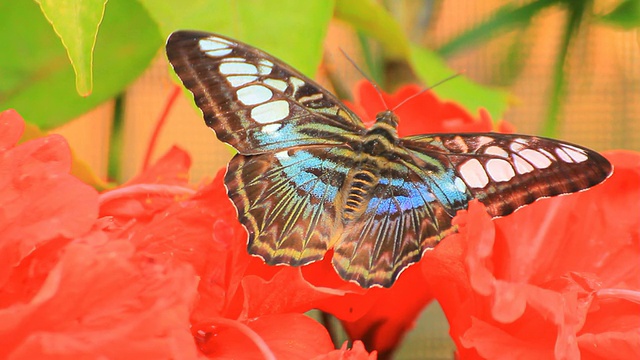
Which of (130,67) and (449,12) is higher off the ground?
(130,67)

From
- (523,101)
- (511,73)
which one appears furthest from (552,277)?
(523,101)

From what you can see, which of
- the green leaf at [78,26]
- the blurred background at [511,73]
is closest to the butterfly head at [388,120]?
the green leaf at [78,26]

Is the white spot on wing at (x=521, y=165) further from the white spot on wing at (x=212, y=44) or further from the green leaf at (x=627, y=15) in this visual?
the green leaf at (x=627, y=15)

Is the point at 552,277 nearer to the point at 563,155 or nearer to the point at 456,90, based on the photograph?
the point at 563,155

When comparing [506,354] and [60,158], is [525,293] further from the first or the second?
[60,158]

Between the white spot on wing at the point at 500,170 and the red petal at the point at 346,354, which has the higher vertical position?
the red petal at the point at 346,354

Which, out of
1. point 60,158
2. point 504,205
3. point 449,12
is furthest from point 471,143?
point 449,12

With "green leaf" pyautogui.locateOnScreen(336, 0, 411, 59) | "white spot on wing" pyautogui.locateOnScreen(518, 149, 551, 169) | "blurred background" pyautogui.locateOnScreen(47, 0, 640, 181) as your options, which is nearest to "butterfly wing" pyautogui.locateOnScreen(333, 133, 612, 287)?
"white spot on wing" pyautogui.locateOnScreen(518, 149, 551, 169)
